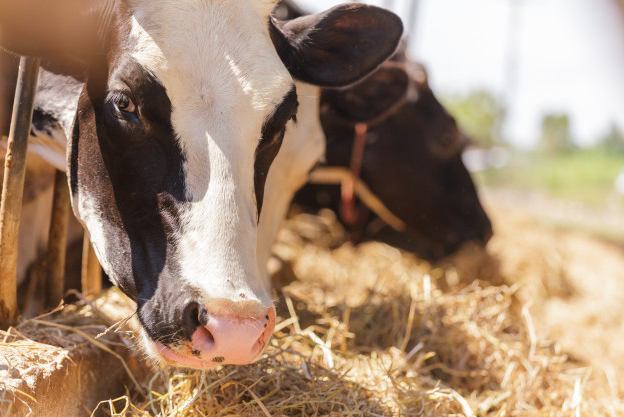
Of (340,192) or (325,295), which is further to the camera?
(340,192)

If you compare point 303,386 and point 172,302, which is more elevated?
point 172,302

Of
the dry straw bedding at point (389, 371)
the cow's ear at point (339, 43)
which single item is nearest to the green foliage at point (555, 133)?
the dry straw bedding at point (389, 371)

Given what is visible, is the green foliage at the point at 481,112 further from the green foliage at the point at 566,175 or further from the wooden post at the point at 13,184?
the wooden post at the point at 13,184

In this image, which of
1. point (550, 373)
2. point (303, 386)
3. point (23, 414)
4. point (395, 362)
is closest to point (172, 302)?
point (23, 414)

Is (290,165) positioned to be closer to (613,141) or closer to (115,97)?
(115,97)

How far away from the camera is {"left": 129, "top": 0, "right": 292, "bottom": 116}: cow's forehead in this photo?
186 cm

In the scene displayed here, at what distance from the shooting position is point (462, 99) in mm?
28953

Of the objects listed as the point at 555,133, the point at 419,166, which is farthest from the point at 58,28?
the point at 555,133

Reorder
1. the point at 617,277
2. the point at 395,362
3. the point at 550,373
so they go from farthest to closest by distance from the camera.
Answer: the point at 617,277 < the point at 550,373 < the point at 395,362

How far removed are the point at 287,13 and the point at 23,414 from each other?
10.7 feet

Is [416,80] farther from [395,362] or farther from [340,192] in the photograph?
[395,362]

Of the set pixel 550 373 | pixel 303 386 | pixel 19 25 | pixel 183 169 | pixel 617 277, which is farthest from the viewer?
pixel 617 277

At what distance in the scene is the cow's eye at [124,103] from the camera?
1893 millimetres

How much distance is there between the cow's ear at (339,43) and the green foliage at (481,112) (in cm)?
2462
